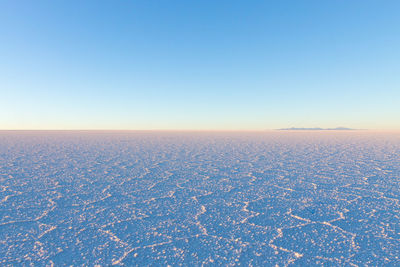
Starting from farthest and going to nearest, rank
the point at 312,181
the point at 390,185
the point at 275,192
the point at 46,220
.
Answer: the point at 312,181
the point at 390,185
the point at 275,192
the point at 46,220

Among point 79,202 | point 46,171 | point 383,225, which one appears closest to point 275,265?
point 383,225

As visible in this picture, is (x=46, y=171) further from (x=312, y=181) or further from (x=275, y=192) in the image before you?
(x=312, y=181)

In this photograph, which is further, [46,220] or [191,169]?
[191,169]

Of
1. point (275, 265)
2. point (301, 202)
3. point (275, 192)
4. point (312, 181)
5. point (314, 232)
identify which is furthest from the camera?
point (312, 181)

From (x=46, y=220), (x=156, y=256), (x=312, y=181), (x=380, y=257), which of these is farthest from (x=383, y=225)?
(x=46, y=220)

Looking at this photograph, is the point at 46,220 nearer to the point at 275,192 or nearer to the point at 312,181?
the point at 275,192

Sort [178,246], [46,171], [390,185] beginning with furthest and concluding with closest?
[46,171] < [390,185] < [178,246]

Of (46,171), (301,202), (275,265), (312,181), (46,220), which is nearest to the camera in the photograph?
(275,265)

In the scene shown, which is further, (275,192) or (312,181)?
(312,181)
